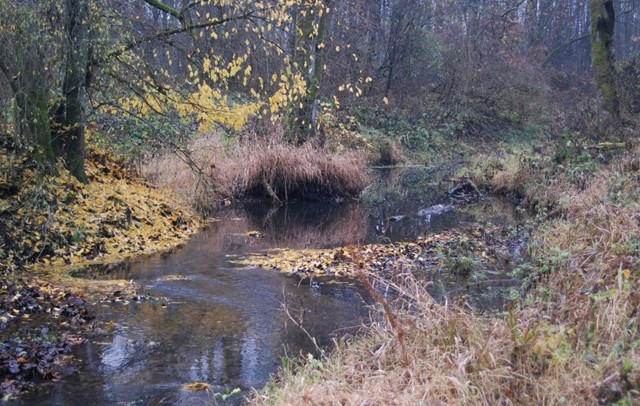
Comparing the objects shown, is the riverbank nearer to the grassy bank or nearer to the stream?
the stream

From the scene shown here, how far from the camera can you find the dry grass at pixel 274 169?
16.5m

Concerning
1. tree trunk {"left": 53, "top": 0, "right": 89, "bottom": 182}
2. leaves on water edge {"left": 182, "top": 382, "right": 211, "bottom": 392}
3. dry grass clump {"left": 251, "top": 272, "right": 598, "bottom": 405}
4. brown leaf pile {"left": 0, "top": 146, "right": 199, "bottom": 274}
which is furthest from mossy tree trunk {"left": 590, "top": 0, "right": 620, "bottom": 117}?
leaves on water edge {"left": 182, "top": 382, "right": 211, "bottom": 392}

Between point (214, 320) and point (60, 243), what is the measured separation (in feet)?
12.9

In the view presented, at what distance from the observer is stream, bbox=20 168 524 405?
18.6ft

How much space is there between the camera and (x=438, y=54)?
3381cm

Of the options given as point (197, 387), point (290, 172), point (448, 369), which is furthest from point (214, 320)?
point (290, 172)

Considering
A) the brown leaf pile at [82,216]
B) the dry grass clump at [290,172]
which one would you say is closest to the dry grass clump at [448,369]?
the brown leaf pile at [82,216]

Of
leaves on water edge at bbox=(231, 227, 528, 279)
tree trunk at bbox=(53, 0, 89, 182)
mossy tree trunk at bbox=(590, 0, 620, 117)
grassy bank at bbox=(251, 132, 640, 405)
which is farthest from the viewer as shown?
mossy tree trunk at bbox=(590, 0, 620, 117)

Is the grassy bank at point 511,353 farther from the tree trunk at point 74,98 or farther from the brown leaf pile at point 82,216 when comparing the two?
the tree trunk at point 74,98

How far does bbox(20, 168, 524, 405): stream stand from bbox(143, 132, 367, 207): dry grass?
9.44ft

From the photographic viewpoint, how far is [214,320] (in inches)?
297

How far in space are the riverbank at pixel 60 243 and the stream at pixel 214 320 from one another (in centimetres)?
30

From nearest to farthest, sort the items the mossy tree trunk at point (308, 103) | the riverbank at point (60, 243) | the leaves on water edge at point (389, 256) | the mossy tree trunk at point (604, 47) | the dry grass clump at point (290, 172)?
the riverbank at point (60, 243), the leaves on water edge at point (389, 256), the dry grass clump at point (290, 172), the mossy tree trunk at point (604, 47), the mossy tree trunk at point (308, 103)

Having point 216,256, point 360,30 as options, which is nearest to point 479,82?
point 360,30
